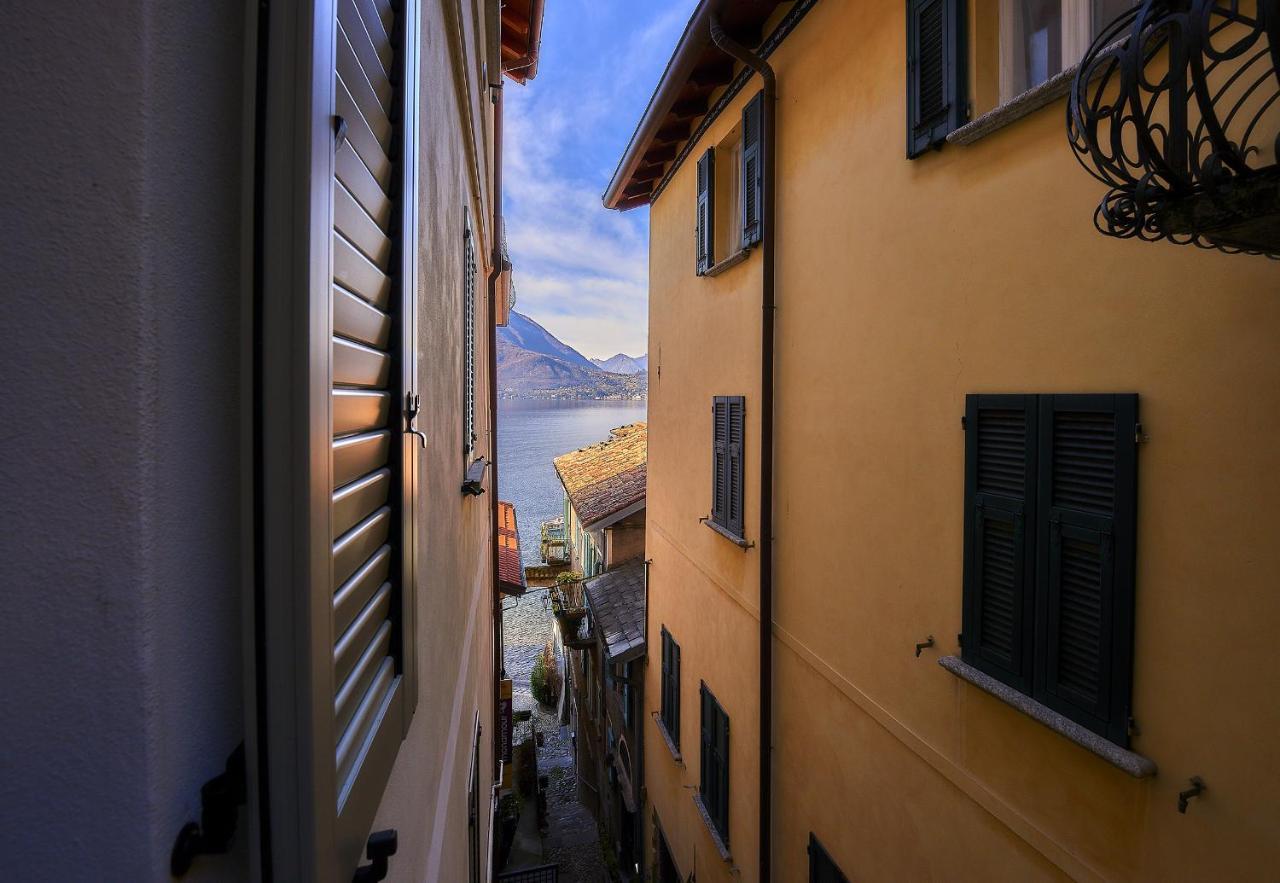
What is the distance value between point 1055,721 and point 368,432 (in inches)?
119

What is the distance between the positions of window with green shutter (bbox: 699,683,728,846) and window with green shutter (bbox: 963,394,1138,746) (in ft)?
13.1

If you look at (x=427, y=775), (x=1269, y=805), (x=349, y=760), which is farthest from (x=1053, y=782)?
(x=349, y=760)

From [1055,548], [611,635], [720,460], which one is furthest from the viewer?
[611,635]

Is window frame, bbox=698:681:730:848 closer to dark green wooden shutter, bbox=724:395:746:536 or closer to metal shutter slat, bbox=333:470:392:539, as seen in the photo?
dark green wooden shutter, bbox=724:395:746:536

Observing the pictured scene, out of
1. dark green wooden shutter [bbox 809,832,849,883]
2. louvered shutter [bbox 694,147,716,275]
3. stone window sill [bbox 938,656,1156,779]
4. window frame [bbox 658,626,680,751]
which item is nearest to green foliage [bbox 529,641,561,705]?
window frame [bbox 658,626,680,751]

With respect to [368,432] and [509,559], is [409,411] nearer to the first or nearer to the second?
[368,432]

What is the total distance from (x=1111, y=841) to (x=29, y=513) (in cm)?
354

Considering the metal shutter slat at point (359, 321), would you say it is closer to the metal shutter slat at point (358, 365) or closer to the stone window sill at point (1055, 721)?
the metal shutter slat at point (358, 365)

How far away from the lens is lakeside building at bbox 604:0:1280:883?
6.89 ft

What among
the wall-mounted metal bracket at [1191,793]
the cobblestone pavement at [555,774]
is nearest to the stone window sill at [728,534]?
the wall-mounted metal bracket at [1191,793]

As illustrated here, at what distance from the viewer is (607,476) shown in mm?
14625

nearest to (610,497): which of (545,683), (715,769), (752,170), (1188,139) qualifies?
(715,769)

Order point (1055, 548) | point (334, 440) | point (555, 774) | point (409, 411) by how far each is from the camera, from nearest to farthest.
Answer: point (334, 440), point (409, 411), point (1055, 548), point (555, 774)

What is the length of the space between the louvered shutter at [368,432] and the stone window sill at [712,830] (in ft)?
19.9
